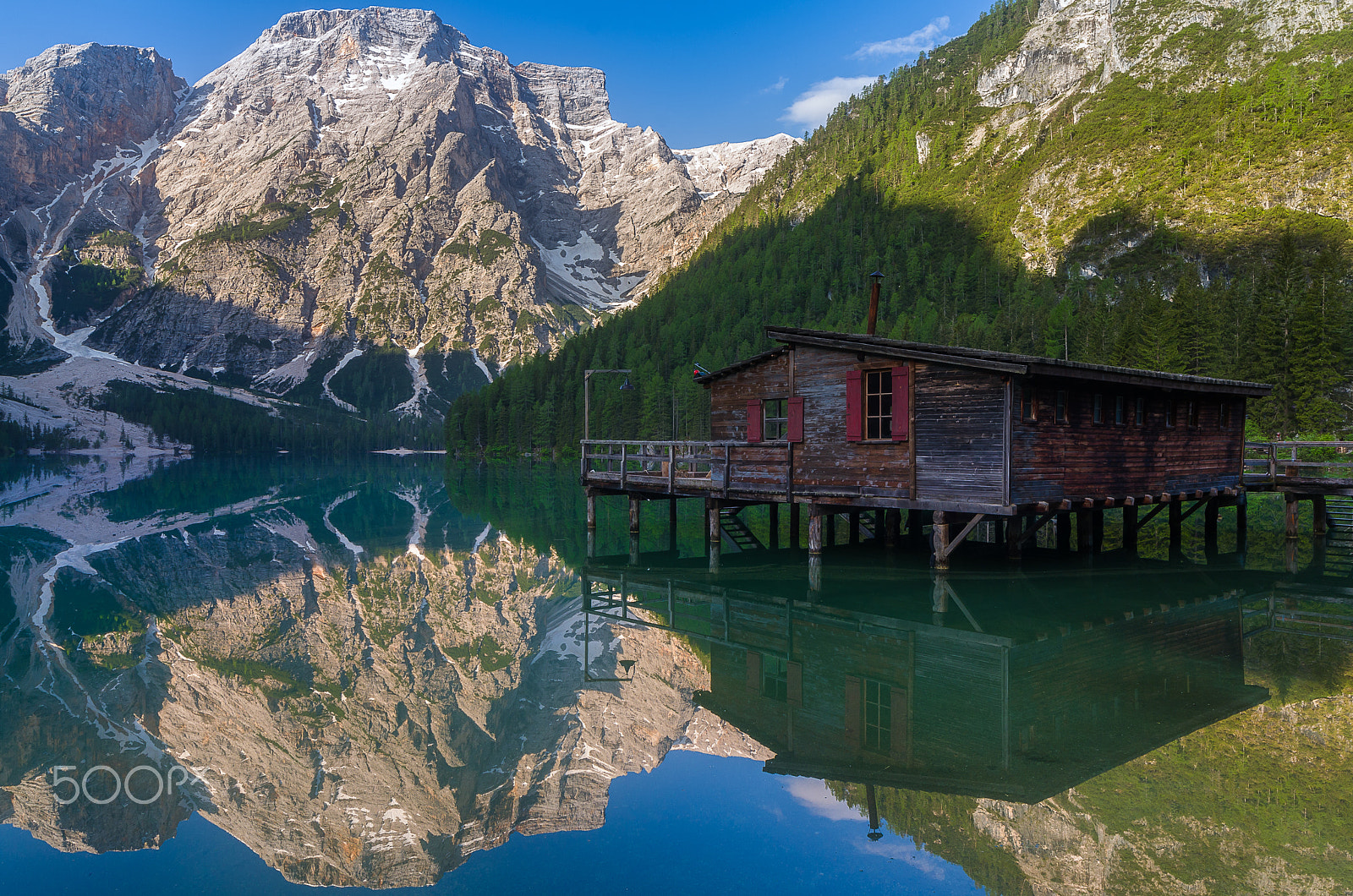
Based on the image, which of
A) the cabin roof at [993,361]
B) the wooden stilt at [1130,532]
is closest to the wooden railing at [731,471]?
the cabin roof at [993,361]

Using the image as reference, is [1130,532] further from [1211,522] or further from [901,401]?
[901,401]

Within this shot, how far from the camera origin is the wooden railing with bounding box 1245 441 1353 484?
29.5 m

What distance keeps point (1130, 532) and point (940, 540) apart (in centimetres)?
1068

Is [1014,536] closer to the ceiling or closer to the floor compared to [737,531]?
closer to the ceiling

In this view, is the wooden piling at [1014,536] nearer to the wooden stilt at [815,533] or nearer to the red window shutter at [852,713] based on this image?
the wooden stilt at [815,533]

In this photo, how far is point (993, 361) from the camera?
20.9 m

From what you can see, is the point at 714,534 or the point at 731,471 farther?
the point at 731,471

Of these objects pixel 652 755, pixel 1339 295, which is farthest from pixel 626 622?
pixel 1339 295

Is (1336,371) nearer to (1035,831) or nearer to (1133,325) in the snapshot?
(1133,325)

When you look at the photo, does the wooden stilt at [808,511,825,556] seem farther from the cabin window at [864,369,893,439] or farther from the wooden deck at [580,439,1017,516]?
the cabin window at [864,369,893,439]

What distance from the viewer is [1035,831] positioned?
30.4 feet

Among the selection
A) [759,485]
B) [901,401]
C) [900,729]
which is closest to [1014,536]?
[901,401]

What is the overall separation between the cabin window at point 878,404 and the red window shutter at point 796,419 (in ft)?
8.71

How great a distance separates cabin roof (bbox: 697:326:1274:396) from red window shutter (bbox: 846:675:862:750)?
971 cm
